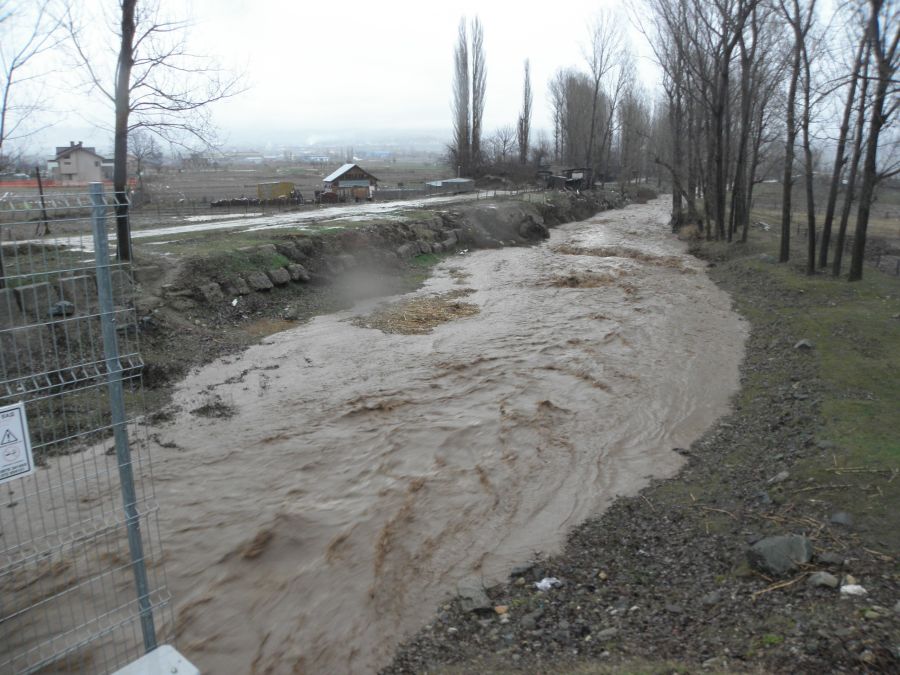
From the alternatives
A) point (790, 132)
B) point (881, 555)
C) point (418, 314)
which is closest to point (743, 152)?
point (790, 132)

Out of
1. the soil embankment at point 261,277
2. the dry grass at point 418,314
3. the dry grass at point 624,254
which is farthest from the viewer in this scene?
the dry grass at point 624,254

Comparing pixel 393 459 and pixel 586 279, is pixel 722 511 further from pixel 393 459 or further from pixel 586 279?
pixel 586 279

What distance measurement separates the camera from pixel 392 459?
922cm

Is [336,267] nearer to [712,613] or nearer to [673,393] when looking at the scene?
[673,393]

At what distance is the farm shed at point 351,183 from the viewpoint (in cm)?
3600

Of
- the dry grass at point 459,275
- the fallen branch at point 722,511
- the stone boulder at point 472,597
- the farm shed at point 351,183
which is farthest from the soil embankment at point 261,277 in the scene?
the farm shed at point 351,183

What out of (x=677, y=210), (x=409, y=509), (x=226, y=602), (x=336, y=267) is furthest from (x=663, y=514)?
(x=677, y=210)

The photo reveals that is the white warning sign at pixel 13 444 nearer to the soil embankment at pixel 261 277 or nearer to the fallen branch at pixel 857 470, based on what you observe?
the soil embankment at pixel 261 277

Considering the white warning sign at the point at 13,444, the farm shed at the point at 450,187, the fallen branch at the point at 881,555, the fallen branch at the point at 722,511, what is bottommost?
the fallen branch at the point at 722,511

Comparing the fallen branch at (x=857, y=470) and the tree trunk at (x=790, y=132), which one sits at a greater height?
the tree trunk at (x=790, y=132)

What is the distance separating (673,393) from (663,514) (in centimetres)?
477

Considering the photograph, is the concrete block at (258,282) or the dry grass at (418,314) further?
the concrete block at (258,282)

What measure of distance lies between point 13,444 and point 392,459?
5.94 meters

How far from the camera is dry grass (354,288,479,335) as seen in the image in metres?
15.7
